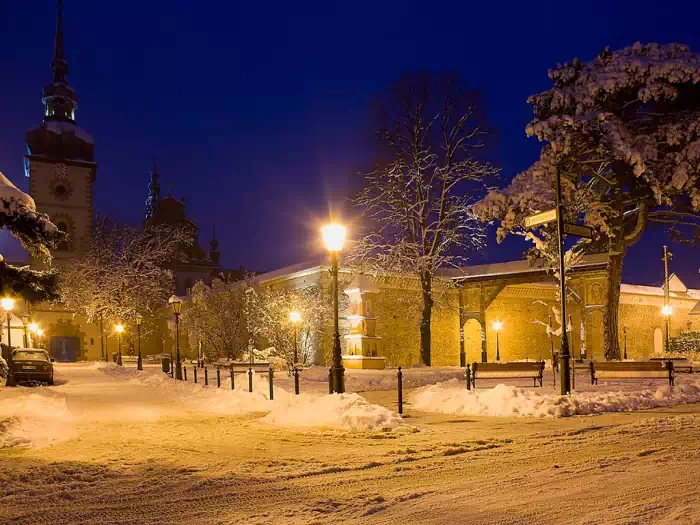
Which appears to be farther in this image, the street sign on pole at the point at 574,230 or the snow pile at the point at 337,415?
the street sign on pole at the point at 574,230

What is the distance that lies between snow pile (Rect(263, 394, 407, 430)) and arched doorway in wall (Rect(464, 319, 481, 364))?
28298 millimetres

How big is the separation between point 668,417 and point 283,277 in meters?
28.5

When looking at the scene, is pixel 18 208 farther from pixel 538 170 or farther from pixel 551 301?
pixel 551 301

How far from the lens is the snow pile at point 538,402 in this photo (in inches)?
500

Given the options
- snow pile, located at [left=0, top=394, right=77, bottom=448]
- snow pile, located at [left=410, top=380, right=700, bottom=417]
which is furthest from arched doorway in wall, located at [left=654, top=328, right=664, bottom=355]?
snow pile, located at [left=0, top=394, right=77, bottom=448]

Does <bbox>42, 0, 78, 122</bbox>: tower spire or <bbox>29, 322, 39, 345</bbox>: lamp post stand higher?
<bbox>42, 0, 78, 122</bbox>: tower spire

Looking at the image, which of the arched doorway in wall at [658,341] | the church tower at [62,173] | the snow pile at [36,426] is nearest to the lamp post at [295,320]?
the snow pile at [36,426]

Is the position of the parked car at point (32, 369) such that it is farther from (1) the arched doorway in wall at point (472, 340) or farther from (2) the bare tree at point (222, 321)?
(1) the arched doorway in wall at point (472, 340)

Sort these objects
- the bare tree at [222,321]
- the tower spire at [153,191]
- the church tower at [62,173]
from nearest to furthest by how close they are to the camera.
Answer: the bare tree at [222,321], the church tower at [62,173], the tower spire at [153,191]

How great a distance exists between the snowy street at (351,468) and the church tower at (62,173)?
49.4 metres

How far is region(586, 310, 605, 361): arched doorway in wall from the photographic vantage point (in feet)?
114

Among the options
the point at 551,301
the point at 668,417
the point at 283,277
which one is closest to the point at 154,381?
the point at 283,277

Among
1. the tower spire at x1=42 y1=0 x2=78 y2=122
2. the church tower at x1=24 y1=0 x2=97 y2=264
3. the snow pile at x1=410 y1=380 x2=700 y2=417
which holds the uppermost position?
the tower spire at x1=42 y1=0 x2=78 y2=122

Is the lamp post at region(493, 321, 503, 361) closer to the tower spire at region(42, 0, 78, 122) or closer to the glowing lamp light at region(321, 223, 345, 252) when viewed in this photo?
the glowing lamp light at region(321, 223, 345, 252)
